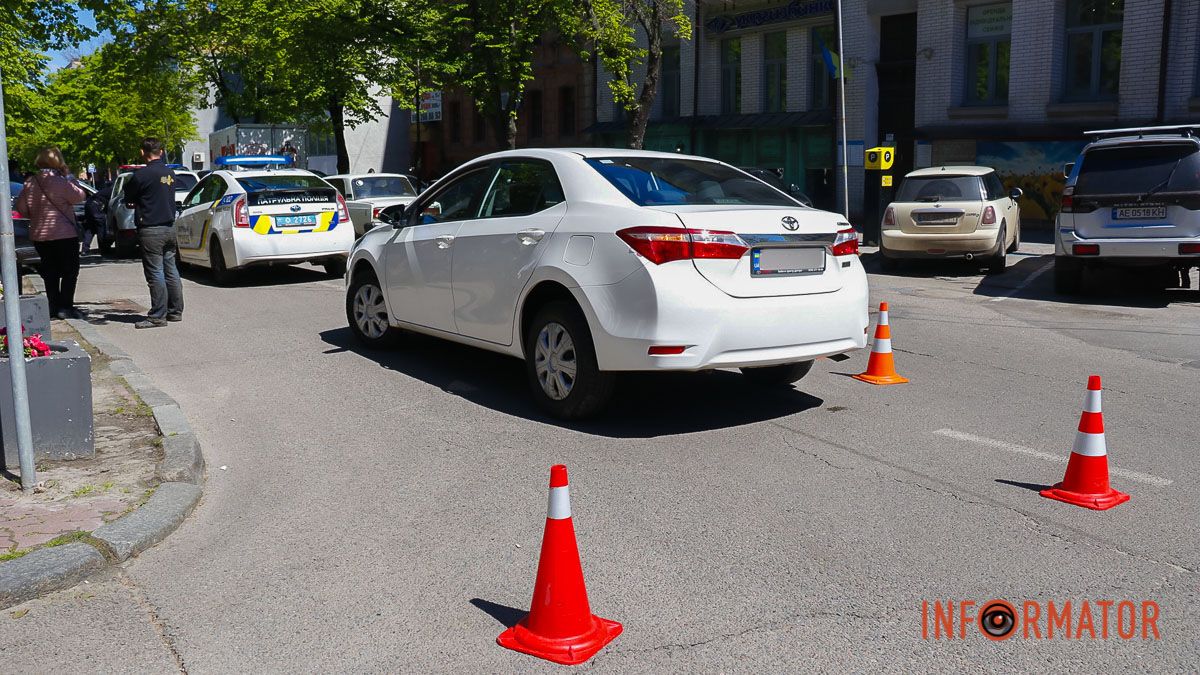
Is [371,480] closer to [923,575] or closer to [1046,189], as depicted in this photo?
[923,575]

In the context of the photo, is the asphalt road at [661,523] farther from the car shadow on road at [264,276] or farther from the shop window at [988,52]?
the shop window at [988,52]

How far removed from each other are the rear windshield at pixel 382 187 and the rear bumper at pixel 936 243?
9309 mm

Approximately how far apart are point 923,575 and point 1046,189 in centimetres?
2137

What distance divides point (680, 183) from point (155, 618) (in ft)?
13.7

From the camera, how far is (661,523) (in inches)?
202

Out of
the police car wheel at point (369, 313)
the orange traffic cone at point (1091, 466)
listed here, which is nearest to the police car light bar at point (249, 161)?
the police car wheel at point (369, 313)

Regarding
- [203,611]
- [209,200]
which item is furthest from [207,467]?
[209,200]

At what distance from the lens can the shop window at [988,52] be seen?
24.5 metres

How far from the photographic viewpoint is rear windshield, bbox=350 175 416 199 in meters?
21.5

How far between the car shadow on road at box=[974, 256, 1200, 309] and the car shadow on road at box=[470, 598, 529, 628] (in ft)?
36.1

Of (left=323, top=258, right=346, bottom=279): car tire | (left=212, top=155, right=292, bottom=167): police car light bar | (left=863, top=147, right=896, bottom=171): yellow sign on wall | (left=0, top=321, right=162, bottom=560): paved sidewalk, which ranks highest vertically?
(left=212, top=155, right=292, bottom=167): police car light bar

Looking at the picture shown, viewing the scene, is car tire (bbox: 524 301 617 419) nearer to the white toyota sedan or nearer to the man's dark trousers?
the white toyota sedan

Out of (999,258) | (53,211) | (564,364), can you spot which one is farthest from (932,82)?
(564,364)

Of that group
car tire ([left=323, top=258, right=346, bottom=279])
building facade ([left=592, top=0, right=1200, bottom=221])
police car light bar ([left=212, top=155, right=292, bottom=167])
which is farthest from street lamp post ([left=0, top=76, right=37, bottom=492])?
police car light bar ([left=212, top=155, right=292, bottom=167])
